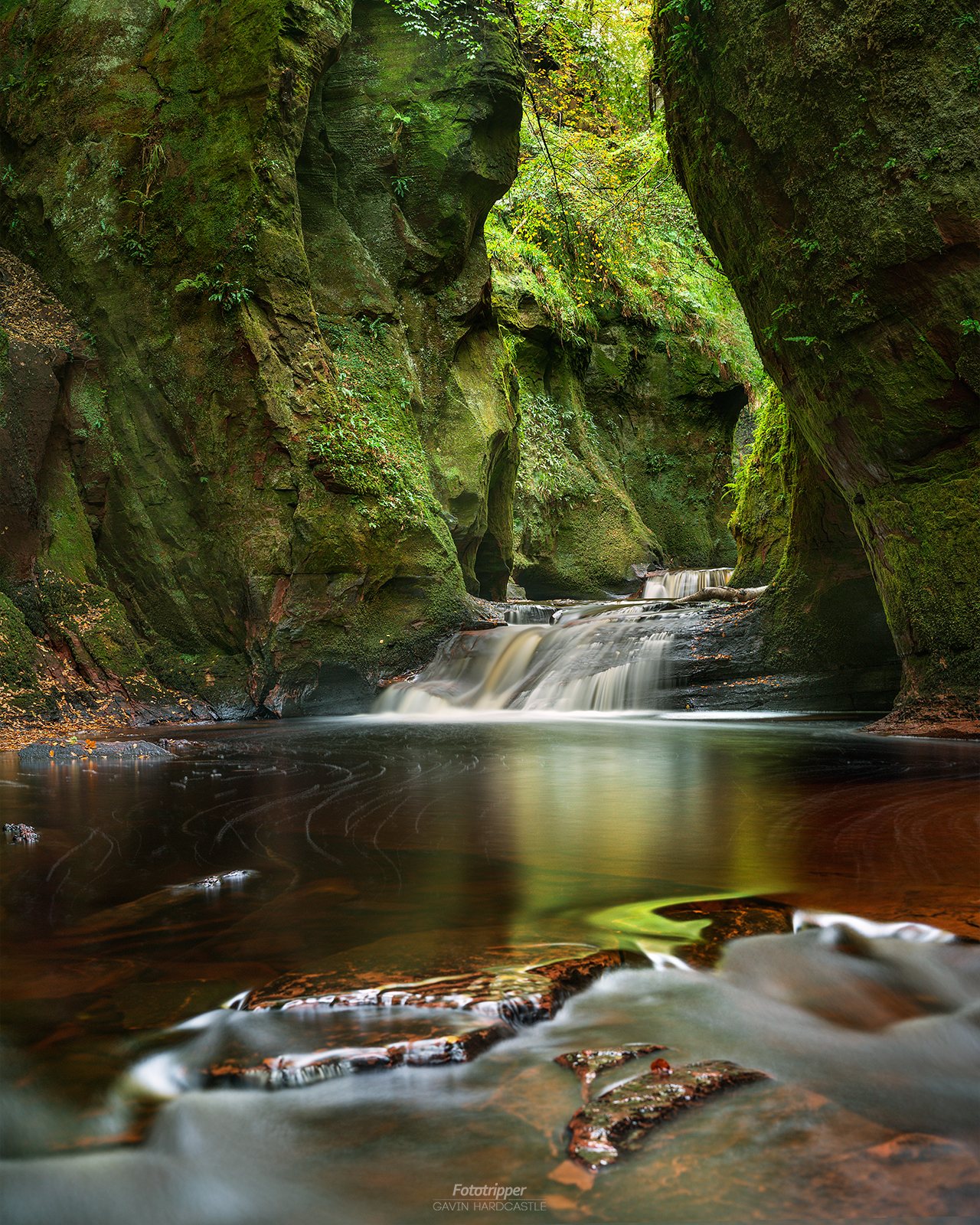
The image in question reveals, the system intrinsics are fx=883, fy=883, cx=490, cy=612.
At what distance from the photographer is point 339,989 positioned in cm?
179

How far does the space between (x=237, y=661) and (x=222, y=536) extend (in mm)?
1452

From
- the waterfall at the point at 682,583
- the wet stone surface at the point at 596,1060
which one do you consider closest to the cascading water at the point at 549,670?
the waterfall at the point at 682,583

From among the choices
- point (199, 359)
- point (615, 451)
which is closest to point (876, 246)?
point (199, 359)

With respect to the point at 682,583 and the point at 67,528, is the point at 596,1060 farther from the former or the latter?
the point at 682,583

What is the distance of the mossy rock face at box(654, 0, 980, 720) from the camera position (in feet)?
19.3

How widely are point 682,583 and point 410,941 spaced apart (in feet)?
50.5

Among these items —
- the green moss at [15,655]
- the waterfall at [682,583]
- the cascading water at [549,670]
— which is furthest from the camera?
the waterfall at [682,583]

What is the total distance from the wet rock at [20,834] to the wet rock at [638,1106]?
2738 mm

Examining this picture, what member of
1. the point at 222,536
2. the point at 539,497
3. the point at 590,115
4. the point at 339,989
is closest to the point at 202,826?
the point at 339,989

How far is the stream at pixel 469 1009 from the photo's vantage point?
4.05 feet

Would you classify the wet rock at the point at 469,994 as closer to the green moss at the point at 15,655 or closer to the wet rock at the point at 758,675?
the green moss at the point at 15,655

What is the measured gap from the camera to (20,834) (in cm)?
341

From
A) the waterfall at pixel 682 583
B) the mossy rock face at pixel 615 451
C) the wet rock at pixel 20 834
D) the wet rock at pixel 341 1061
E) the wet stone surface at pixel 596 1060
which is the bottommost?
the wet rock at pixel 20 834

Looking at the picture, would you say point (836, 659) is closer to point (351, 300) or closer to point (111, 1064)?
point (351, 300)
